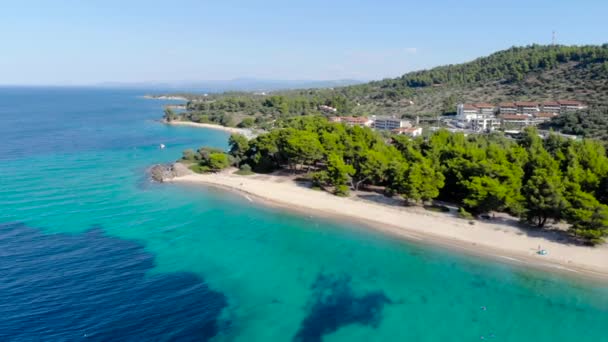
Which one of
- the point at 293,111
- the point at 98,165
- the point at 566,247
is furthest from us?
the point at 293,111

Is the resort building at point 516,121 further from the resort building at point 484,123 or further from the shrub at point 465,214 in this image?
the shrub at point 465,214

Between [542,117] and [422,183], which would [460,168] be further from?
[542,117]

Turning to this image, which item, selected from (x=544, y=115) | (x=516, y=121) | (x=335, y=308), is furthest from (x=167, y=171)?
(x=544, y=115)

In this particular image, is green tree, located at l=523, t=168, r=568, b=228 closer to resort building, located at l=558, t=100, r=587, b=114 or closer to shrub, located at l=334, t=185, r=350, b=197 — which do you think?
shrub, located at l=334, t=185, r=350, b=197

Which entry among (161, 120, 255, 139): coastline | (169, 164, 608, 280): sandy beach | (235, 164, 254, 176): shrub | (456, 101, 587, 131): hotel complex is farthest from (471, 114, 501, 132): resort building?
(235, 164, 254, 176): shrub

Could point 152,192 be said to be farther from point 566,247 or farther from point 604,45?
point 604,45

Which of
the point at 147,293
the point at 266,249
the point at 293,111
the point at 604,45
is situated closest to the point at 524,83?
the point at 604,45
